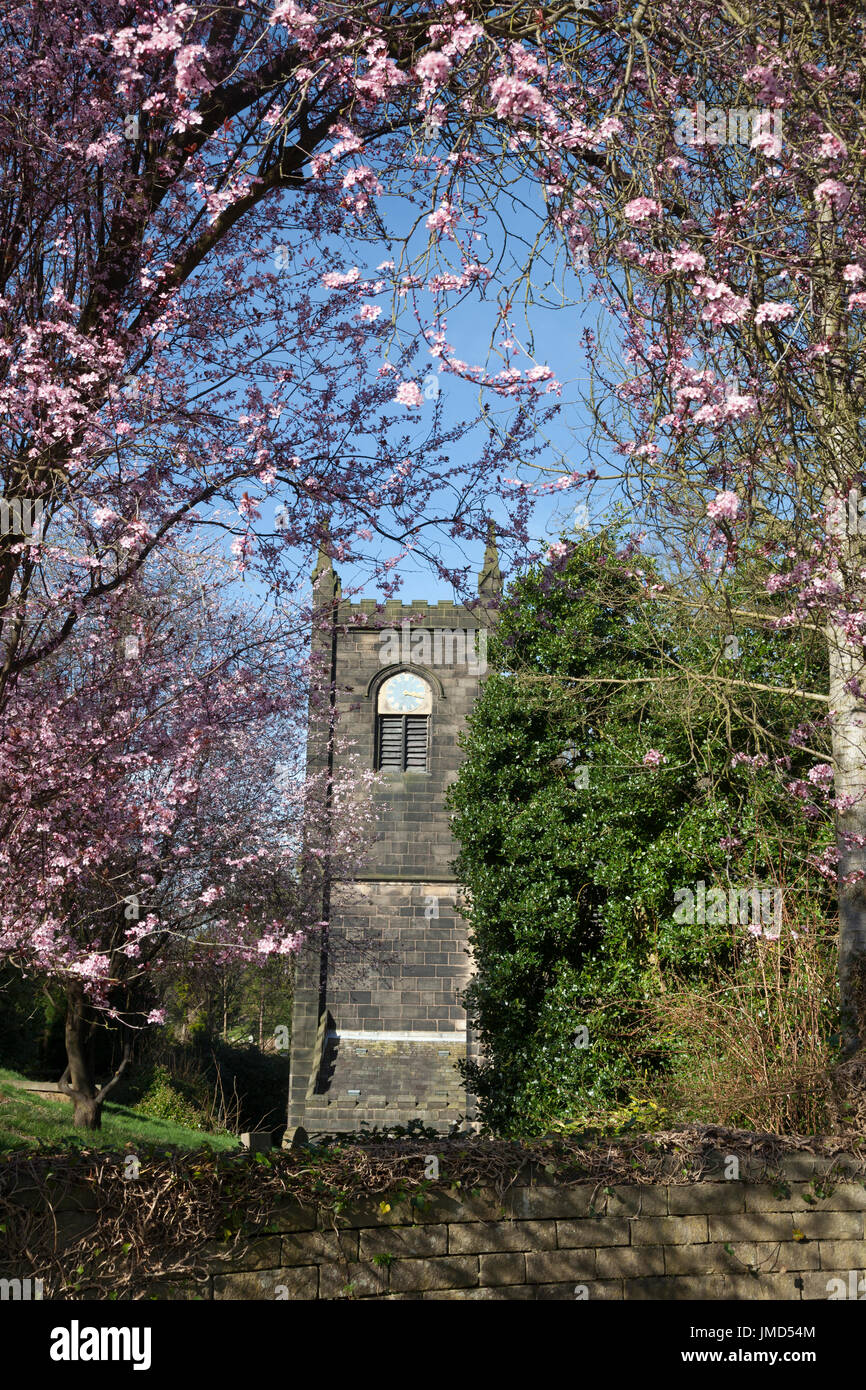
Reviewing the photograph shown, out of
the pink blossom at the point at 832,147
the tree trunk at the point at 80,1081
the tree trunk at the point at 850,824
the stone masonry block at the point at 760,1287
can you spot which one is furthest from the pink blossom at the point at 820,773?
the tree trunk at the point at 80,1081

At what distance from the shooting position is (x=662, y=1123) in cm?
693

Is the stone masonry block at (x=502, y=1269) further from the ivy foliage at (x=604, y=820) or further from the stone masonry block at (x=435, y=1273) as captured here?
the ivy foliage at (x=604, y=820)

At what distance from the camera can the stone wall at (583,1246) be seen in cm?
478

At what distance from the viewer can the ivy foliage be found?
10.2 meters

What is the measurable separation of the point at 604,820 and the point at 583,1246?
7015 millimetres

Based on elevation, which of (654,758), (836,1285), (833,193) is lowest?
(836,1285)

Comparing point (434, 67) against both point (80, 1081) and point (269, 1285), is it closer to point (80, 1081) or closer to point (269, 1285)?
point (269, 1285)

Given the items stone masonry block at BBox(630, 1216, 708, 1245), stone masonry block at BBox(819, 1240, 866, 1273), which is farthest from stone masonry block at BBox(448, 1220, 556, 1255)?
stone masonry block at BBox(819, 1240, 866, 1273)

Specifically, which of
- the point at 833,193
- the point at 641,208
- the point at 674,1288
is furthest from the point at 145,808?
the point at 833,193

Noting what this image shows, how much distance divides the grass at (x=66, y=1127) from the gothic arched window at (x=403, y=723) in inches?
A: 314

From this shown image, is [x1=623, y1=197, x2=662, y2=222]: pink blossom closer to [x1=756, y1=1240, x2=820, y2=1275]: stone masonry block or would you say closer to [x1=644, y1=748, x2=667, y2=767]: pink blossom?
[x1=756, y1=1240, x2=820, y2=1275]: stone masonry block

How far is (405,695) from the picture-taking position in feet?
73.4

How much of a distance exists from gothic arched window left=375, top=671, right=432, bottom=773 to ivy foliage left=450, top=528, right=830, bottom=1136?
775 cm

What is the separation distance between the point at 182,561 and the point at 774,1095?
7.72 meters
